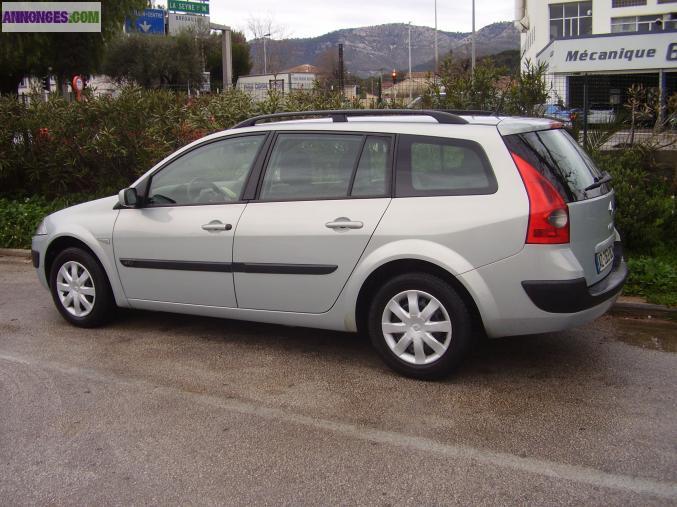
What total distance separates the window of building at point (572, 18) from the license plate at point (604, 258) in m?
57.5

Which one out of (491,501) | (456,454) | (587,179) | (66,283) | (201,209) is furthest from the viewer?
(66,283)

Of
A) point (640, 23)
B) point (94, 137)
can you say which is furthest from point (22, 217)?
point (640, 23)

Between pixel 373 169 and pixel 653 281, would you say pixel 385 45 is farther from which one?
pixel 373 169

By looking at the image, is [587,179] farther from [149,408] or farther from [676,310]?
[149,408]

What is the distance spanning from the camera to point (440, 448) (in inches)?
149

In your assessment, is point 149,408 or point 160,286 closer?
point 149,408

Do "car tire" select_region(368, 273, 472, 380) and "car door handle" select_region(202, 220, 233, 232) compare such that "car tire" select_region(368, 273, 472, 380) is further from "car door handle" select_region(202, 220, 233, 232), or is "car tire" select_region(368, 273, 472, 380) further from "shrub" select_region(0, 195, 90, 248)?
"shrub" select_region(0, 195, 90, 248)

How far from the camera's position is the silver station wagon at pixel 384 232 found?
171 inches

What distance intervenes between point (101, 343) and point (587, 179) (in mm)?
3709

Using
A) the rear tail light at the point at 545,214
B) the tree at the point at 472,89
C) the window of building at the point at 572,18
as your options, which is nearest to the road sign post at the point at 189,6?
the window of building at the point at 572,18

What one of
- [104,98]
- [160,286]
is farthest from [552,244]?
[104,98]

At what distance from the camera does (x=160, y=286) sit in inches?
220

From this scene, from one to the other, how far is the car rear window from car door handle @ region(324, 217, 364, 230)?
3.41 ft

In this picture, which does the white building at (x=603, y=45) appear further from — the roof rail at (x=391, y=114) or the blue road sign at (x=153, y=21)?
the blue road sign at (x=153, y=21)
